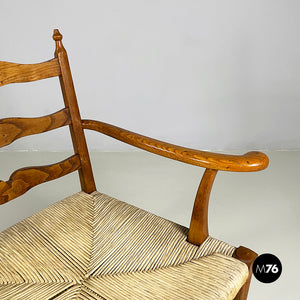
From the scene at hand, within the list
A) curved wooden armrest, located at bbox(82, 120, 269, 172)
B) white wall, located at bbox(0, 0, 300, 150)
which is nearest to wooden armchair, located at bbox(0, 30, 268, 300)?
curved wooden armrest, located at bbox(82, 120, 269, 172)

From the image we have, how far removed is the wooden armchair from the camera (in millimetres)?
906

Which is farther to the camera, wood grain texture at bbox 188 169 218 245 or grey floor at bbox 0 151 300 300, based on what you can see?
grey floor at bbox 0 151 300 300

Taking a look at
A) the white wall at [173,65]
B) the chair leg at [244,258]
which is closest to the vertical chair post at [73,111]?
the chair leg at [244,258]

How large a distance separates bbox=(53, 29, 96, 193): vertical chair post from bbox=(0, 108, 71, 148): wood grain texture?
0.08 ft

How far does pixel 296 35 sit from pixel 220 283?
1.74 metres

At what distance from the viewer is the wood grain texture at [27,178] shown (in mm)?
1067

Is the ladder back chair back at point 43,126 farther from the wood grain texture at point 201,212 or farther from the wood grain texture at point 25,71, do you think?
the wood grain texture at point 201,212

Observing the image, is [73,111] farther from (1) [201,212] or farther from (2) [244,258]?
(2) [244,258]

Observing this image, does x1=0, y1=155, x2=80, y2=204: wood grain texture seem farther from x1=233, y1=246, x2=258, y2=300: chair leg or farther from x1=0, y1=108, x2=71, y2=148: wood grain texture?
x1=233, y1=246, x2=258, y2=300: chair leg

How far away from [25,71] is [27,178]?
0.98ft

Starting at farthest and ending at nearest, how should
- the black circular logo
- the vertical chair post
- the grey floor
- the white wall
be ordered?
the white wall
the grey floor
the vertical chair post
the black circular logo

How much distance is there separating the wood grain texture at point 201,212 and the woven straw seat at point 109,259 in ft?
0.08

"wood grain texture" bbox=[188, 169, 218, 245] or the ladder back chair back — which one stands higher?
the ladder back chair back

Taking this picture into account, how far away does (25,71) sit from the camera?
3.58 feet
